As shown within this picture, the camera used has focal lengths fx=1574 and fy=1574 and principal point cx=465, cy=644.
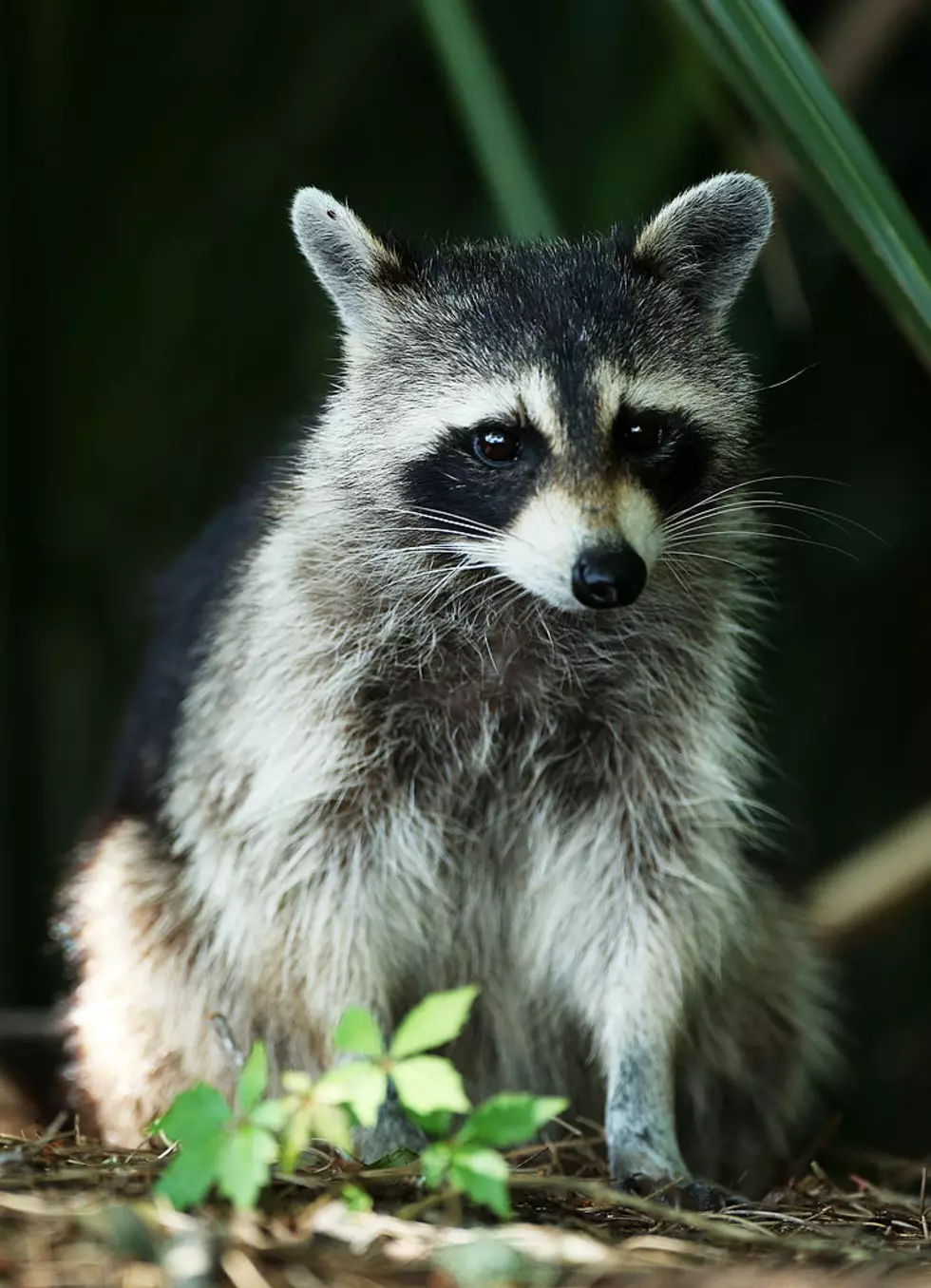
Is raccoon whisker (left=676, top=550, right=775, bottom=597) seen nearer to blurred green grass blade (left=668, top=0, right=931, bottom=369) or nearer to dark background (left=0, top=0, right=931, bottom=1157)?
blurred green grass blade (left=668, top=0, right=931, bottom=369)

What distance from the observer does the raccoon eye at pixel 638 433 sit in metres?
2.52

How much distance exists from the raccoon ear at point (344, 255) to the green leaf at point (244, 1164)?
1.56 metres

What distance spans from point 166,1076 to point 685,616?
1.32m

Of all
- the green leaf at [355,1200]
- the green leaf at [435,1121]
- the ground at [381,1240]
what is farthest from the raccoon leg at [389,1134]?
the green leaf at [355,1200]

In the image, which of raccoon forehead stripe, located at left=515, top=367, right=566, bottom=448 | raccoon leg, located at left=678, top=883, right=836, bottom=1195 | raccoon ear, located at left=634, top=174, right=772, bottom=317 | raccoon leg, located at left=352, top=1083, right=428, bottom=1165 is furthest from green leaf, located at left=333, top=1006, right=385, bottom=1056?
raccoon ear, located at left=634, top=174, right=772, bottom=317

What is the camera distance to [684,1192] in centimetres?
246

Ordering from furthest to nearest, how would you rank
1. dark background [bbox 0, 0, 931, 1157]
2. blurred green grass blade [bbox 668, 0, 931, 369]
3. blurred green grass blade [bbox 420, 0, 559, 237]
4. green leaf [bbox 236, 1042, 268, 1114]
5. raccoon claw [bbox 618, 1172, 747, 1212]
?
1. dark background [bbox 0, 0, 931, 1157]
2. blurred green grass blade [bbox 420, 0, 559, 237]
3. raccoon claw [bbox 618, 1172, 747, 1212]
4. blurred green grass blade [bbox 668, 0, 931, 369]
5. green leaf [bbox 236, 1042, 268, 1114]

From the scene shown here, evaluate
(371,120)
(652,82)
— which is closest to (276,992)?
(652,82)

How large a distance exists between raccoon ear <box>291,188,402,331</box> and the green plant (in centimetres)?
146

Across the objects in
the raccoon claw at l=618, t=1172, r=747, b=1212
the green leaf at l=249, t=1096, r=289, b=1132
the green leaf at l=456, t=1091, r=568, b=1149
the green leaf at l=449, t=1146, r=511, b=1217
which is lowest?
the raccoon claw at l=618, t=1172, r=747, b=1212

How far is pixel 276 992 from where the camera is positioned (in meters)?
2.81

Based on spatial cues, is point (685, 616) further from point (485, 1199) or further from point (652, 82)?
point (652, 82)

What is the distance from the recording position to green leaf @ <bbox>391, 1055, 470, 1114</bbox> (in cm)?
167

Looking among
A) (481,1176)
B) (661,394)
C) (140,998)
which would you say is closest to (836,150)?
(661,394)
